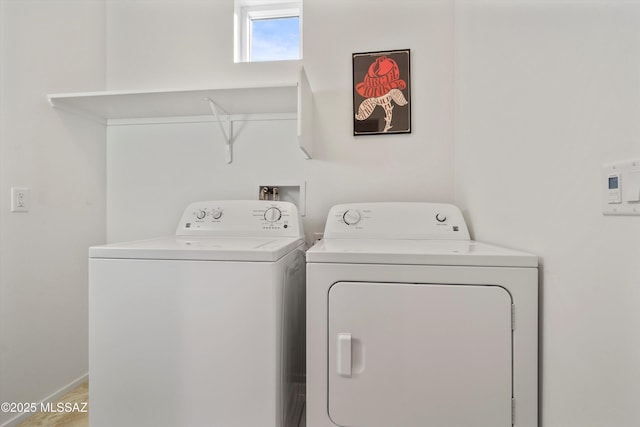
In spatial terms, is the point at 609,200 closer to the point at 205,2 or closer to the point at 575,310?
the point at 575,310

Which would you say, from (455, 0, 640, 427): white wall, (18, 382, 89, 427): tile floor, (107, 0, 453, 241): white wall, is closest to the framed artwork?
(107, 0, 453, 241): white wall

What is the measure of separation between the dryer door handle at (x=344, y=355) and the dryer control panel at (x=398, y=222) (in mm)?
646

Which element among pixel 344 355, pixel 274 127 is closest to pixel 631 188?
pixel 344 355

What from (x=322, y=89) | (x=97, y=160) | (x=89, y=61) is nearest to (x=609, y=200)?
(x=322, y=89)

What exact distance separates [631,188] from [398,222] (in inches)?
38.3

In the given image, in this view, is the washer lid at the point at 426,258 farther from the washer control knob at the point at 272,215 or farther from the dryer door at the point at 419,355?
the washer control knob at the point at 272,215

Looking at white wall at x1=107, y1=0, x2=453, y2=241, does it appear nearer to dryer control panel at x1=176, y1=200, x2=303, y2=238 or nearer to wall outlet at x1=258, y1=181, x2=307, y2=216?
wall outlet at x1=258, y1=181, x2=307, y2=216

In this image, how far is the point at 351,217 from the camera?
5.24ft

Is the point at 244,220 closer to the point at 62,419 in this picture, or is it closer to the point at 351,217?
the point at 351,217

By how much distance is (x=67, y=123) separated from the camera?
1747 millimetres

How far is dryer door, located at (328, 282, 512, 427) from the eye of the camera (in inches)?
36.8

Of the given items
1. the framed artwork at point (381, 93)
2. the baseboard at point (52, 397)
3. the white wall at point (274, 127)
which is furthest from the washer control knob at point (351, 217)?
the baseboard at point (52, 397)

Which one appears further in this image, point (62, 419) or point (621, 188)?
point (62, 419)

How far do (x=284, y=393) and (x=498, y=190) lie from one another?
1124 millimetres
